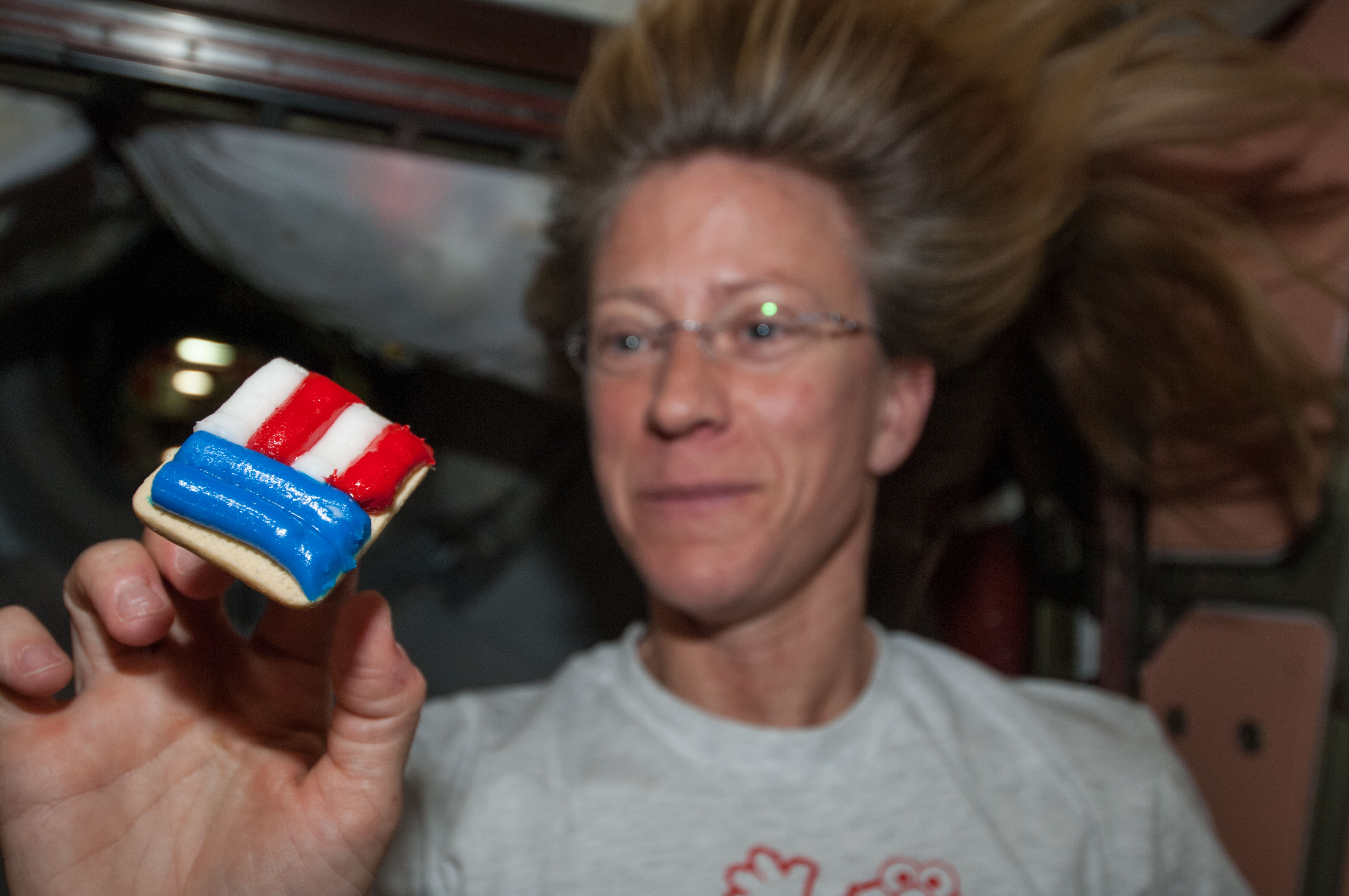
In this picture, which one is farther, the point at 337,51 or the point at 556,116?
the point at 556,116

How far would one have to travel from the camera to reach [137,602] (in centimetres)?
75

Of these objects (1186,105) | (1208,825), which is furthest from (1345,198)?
(1208,825)

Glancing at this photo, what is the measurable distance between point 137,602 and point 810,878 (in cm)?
84

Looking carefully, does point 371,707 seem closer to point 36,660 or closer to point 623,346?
point 36,660

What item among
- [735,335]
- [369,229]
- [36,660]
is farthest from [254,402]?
[369,229]

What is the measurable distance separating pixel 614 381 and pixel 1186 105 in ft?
3.51

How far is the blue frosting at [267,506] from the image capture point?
67 cm

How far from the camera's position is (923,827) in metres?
1.20

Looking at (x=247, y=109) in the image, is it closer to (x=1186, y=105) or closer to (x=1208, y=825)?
(x=1186, y=105)

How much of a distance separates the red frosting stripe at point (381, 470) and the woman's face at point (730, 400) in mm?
463

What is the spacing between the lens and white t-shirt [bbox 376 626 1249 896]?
114 cm

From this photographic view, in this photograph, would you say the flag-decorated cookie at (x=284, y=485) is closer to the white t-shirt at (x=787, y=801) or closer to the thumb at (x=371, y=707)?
the thumb at (x=371, y=707)

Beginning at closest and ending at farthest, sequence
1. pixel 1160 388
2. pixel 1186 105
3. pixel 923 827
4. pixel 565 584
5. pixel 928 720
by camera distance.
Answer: pixel 923 827 → pixel 928 720 → pixel 1186 105 → pixel 1160 388 → pixel 565 584

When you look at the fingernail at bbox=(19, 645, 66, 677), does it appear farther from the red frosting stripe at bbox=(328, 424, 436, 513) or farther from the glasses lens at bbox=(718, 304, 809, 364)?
the glasses lens at bbox=(718, 304, 809, 364)
